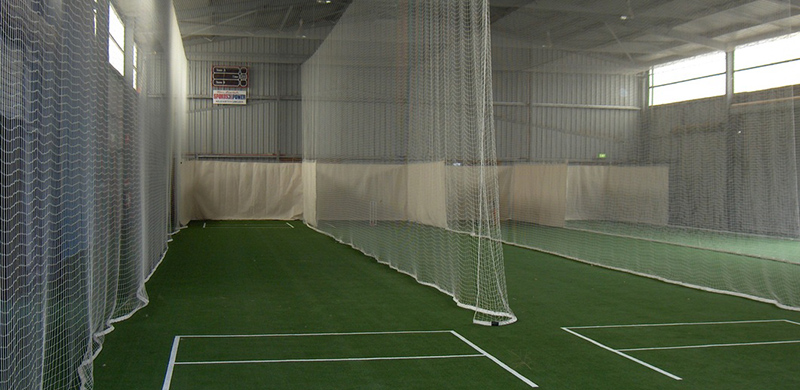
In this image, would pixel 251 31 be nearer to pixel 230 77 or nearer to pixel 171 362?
pixel 230 77

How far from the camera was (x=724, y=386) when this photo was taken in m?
3.31

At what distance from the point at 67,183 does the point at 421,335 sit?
91.4 inches

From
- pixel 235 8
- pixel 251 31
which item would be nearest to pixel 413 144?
pixel 235 8

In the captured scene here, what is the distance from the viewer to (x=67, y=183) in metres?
3.70

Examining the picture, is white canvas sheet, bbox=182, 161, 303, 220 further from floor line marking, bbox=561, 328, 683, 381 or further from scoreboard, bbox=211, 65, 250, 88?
floor line marking, bbox=561, 328, 683, 381

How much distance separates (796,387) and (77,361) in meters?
3.73

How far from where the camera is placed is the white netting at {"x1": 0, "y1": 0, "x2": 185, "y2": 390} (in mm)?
2941

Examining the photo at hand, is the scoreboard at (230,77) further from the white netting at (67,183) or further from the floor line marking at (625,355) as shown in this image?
the floor line marking at (625,355)

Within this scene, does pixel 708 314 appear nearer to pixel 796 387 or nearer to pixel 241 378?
pixel 796 387

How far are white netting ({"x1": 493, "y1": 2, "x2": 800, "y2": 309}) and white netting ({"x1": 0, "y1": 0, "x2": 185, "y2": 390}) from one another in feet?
17.4

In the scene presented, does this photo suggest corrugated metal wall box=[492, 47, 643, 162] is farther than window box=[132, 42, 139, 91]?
Yes

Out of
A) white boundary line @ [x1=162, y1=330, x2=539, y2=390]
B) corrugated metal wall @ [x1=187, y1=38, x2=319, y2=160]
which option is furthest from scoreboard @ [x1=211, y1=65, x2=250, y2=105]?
white boundary line @ [x1=162, y1=330, x2=539, y2=390]

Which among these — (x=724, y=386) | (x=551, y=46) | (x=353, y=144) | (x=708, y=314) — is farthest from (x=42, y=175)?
(x=551, y=46)

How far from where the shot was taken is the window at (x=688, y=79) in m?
9.51
